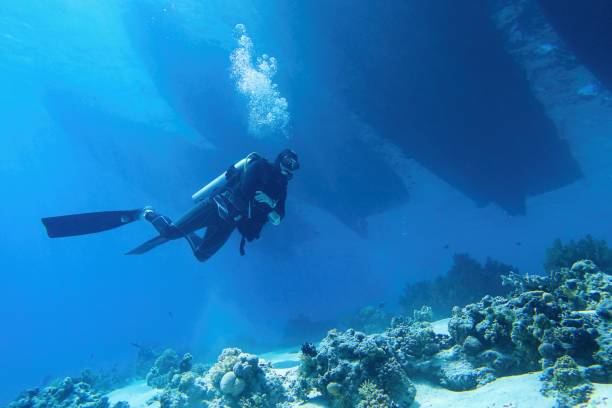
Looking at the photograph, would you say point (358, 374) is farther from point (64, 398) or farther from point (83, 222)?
point (64, 398)

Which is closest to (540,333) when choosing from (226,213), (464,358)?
(464,358)

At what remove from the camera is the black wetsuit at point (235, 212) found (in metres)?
7.10

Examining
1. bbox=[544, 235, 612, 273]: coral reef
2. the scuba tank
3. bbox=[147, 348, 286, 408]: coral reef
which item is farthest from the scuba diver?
bbox=[544, 235, 612, 273]: coral reef

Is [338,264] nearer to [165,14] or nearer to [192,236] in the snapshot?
[165,14]

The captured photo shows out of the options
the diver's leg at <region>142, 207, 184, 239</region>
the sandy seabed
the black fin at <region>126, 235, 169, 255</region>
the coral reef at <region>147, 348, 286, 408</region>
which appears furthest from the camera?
the black fin at <region>126, 235, 169, 255</region>

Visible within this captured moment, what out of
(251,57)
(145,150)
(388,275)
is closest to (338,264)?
(388,275)

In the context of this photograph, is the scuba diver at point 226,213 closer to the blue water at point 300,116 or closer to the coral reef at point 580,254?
the blue water at point 300,116

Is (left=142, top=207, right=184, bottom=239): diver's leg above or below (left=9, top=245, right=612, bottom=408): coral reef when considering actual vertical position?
above

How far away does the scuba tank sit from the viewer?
299 inches

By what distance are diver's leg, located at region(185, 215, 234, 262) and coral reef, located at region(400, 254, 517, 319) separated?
13406 millimetres

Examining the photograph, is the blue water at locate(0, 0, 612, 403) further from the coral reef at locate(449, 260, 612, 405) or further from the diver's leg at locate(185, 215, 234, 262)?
the coral reef at locate(449, 260, 612, 405)

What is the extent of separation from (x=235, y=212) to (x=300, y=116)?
13.8 meters

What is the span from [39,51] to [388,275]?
7644 centimetres

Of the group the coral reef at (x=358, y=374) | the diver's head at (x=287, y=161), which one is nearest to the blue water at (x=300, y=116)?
the diver's head at (x=287, y=161)
